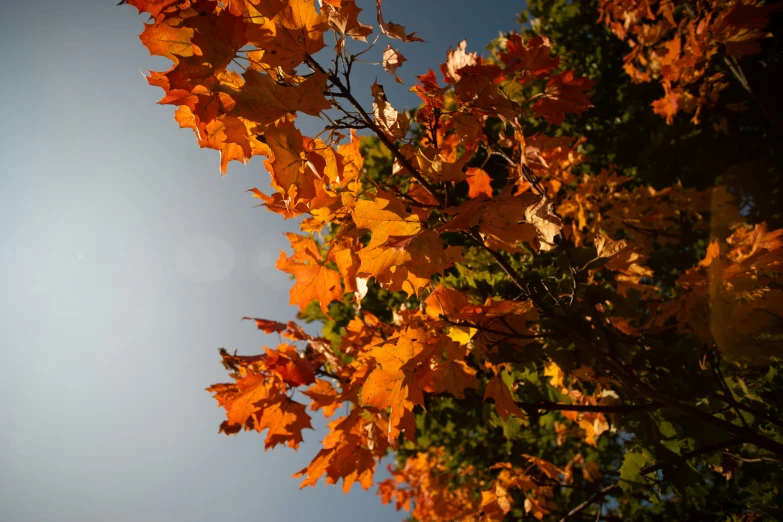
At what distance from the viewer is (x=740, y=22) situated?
275 centimetres

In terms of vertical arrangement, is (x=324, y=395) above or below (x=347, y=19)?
below

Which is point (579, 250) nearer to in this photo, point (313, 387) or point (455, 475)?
point (313, 387)

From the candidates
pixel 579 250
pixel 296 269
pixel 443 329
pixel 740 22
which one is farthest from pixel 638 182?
pixel 296 269

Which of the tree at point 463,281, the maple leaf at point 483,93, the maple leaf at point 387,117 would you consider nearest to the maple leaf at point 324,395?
the tree at point 463,281

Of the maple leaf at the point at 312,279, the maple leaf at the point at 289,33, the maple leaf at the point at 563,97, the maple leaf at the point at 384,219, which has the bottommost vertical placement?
the maple leaf at the point at 384,219

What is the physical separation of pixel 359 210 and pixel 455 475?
19.0ft

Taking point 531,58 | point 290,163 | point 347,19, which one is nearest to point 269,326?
point 290,163

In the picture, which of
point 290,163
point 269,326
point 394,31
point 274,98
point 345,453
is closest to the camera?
point 274,98

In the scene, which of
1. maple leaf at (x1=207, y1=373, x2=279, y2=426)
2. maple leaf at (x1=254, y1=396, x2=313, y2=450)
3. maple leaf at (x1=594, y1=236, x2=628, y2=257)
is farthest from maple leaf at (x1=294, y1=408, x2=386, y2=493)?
maple leaf at (x1=594, y1=236, x2=628, y2=257)

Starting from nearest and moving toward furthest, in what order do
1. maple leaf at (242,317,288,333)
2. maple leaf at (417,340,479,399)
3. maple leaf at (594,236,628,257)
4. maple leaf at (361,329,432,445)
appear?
maple leaf at (361,329,432,445)
maple leaf at (594,236,628,257)
maple leaf at (417,340,479,399)
maple leaf at (242,317,288,333)

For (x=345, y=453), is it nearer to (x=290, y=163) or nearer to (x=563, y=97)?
(x=290, y=163)

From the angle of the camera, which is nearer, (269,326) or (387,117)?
(387,117)

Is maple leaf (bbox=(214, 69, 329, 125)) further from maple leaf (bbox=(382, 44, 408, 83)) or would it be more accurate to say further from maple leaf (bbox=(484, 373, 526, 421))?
maple leaf (bbox=(484, 373, 526, 421))

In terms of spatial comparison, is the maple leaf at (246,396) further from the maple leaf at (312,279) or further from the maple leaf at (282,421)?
the maple leaf at (312,279)
